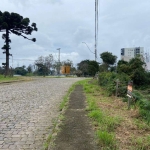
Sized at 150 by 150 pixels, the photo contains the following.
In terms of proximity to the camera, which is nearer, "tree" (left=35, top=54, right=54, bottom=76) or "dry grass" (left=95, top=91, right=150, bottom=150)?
"dry grass" (left=95, top=91, right=150, bottom=150)

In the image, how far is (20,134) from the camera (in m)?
5.65

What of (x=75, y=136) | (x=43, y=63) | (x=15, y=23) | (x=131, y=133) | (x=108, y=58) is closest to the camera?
(x=75, y=136)

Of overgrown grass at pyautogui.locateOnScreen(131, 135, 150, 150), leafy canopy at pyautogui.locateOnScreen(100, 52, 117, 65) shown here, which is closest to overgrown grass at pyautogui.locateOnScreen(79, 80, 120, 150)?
overgrown grass at pyautogui.locateOnScreen(131, 135, 150, 150)

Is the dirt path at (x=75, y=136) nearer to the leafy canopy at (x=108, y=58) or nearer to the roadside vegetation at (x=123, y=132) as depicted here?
the roadside vegetation at (x=123, y=132)

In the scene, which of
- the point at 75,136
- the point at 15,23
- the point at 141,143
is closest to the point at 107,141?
the point at 141,143

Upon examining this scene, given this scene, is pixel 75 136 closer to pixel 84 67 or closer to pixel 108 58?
pixel 108 58

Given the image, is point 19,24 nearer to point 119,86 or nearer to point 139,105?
point 119,86

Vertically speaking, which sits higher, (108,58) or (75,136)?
(108,58)

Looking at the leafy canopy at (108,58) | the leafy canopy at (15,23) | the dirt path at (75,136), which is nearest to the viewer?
the dirt path at (75,136)

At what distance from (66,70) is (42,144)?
67979 millimetres

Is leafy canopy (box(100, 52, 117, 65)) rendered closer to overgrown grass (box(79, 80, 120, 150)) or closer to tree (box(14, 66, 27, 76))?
overgrown grass (box(79, 80, 120, 150))

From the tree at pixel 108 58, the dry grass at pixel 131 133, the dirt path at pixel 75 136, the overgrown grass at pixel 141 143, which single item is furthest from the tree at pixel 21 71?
the overgrown grass at pixel 141 143

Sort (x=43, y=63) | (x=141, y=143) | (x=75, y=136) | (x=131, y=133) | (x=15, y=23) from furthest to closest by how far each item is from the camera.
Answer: (x=43, y=63) < (x=15, y=23) < (x=131, y=133) < (x=75, y=136) < (x=141, y=143)

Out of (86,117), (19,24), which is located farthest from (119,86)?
(19,24)
